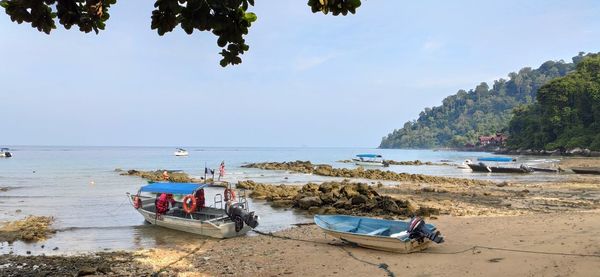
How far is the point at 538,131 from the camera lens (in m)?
105

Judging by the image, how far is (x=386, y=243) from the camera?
11930 mm

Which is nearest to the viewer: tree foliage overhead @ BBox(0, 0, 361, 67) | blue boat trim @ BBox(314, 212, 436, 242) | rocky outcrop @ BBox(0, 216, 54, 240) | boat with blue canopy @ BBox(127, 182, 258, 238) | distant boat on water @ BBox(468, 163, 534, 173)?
tree foliage overhead @ BBox(0, 0, 361, 67)

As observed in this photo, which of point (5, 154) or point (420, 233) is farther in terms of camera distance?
point (5, 154)

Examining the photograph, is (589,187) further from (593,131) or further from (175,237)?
(593,131)

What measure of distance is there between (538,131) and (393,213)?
331 ft

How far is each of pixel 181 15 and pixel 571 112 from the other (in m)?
105

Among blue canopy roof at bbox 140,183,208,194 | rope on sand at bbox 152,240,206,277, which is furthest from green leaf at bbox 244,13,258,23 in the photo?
blue canopy roof at bbox 140,183,208,194

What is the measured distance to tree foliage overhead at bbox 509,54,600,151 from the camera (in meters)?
86.1

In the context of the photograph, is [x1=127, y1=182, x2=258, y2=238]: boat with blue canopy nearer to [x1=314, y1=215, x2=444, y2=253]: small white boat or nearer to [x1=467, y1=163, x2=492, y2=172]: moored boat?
[x1=314, y1=215, x2=444, y2=253]: small white boat

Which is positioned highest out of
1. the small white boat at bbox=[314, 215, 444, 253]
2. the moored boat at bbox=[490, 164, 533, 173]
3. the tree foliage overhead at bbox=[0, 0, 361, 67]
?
the tree foliage overhead at bbox=[0, 0, 361, 67]

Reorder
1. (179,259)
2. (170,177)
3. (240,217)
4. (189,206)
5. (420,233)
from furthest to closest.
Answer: (170,177)
(189,206)
(240,217)
(179,259)
(420,233)

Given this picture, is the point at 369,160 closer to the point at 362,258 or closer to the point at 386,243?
the point at 386,243

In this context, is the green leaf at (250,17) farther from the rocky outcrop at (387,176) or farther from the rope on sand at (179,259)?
the rocky outcrop at (387,176)

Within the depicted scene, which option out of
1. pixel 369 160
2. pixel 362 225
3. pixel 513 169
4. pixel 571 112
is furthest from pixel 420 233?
pixel 571 112
